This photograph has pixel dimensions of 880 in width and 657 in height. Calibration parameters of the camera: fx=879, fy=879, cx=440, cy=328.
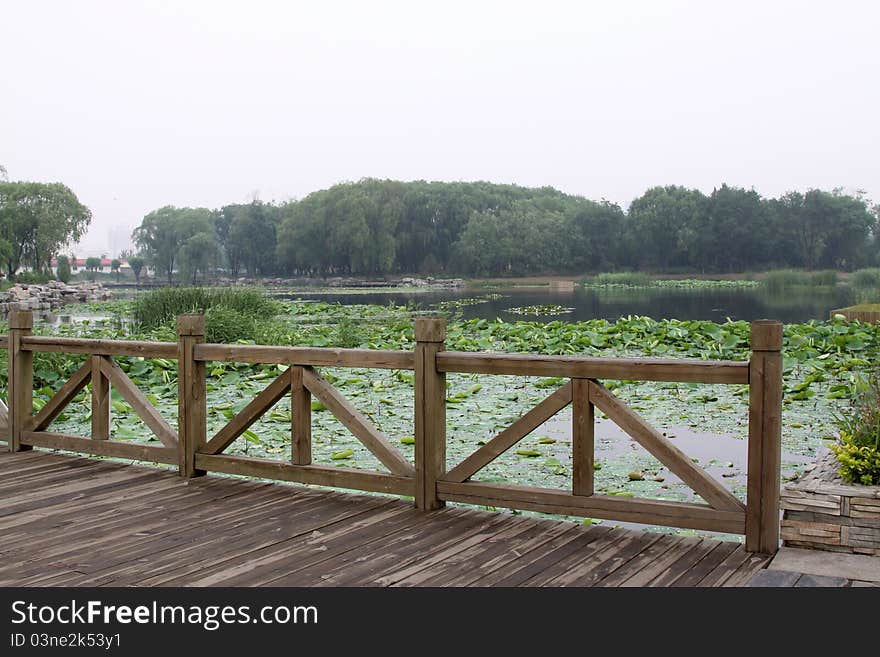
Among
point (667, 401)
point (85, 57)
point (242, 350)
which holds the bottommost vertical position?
point (667, 401)

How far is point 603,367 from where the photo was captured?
4.41 meters

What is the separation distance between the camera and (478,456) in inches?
191

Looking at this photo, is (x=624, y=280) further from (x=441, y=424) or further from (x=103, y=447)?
(x=441, y=424)

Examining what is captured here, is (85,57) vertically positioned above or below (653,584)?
above

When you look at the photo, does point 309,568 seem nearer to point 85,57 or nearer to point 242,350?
point 242,350

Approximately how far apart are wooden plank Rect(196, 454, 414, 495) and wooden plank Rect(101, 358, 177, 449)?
0.97 feet

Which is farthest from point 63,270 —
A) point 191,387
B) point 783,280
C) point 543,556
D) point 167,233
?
point 543,556

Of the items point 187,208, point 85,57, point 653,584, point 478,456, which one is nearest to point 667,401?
point 478,456

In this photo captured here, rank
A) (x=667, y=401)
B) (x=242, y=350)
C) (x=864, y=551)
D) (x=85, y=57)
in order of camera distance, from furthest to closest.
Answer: (x=85, y=57)
(x=667, y=401)
(x=242, y=350)
(x=864, y=551)

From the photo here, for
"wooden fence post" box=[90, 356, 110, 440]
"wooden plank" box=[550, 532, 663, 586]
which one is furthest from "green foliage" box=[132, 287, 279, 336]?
"wooden plank" box=[550, 532, 663, 586]

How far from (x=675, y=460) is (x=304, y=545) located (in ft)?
6.09

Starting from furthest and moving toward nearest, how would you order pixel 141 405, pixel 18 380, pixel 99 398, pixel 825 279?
pixel 825 279, pixel 18 380, pixel 99 398, pixel 141 405

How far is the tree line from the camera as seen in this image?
90.2m
